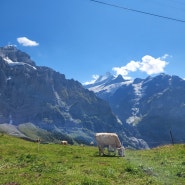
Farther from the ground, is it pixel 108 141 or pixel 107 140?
pixel 107 140

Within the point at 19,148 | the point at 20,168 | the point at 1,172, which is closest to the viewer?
the point at 1,172

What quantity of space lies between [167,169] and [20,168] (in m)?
12.0

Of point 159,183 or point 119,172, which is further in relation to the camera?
point 119,172

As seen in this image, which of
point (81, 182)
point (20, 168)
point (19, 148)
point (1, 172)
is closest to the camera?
point (81, 182)

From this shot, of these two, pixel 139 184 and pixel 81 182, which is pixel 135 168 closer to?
pixel 139 184

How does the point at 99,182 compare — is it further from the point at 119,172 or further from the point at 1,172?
the point at 1,172

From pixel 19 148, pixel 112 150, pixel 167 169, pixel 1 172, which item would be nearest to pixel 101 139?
pixel 112 150

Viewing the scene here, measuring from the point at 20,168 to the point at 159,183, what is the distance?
11.7m

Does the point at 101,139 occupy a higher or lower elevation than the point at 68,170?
higher

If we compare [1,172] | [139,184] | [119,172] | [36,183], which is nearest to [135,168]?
[119,172]

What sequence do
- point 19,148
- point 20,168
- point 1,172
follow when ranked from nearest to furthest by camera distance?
point 1,172 < point 20,168 < point 19,148

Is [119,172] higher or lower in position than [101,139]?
lower

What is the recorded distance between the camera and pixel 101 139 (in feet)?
148

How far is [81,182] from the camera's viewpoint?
2127 cm
